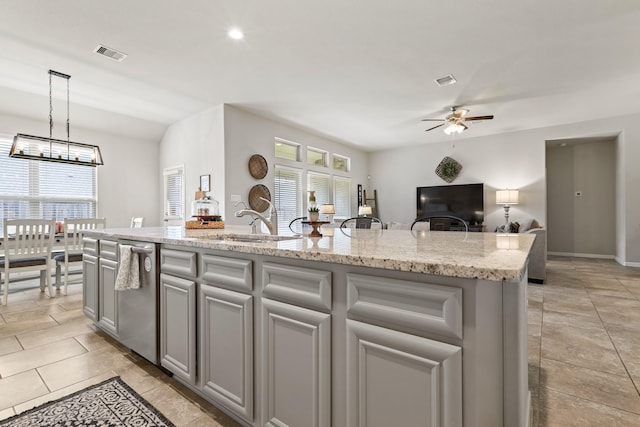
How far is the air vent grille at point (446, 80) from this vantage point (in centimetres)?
402

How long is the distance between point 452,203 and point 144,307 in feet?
22.5

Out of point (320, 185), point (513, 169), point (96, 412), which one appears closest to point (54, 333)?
point (96, 412)

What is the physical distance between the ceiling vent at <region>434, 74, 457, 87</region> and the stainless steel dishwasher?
12.8 ft

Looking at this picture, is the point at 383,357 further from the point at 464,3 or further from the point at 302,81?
the point at 302,81

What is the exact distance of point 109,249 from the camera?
2320mm

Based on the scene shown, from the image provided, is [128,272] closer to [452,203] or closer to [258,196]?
[258,196]

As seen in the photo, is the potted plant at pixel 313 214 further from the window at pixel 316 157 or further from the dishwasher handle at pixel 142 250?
the window at pixel 316 157

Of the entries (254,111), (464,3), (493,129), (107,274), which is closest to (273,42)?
(464,3)

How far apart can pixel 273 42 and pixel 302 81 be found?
98cm

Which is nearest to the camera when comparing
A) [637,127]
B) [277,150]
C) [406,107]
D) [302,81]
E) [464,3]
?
[464,3]

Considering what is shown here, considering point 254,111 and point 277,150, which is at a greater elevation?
point 254,111

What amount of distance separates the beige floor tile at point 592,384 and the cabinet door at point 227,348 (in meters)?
1.72

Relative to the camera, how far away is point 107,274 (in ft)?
7.79

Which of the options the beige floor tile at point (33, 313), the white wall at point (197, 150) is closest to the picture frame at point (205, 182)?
the white wall at point (197, 150)
